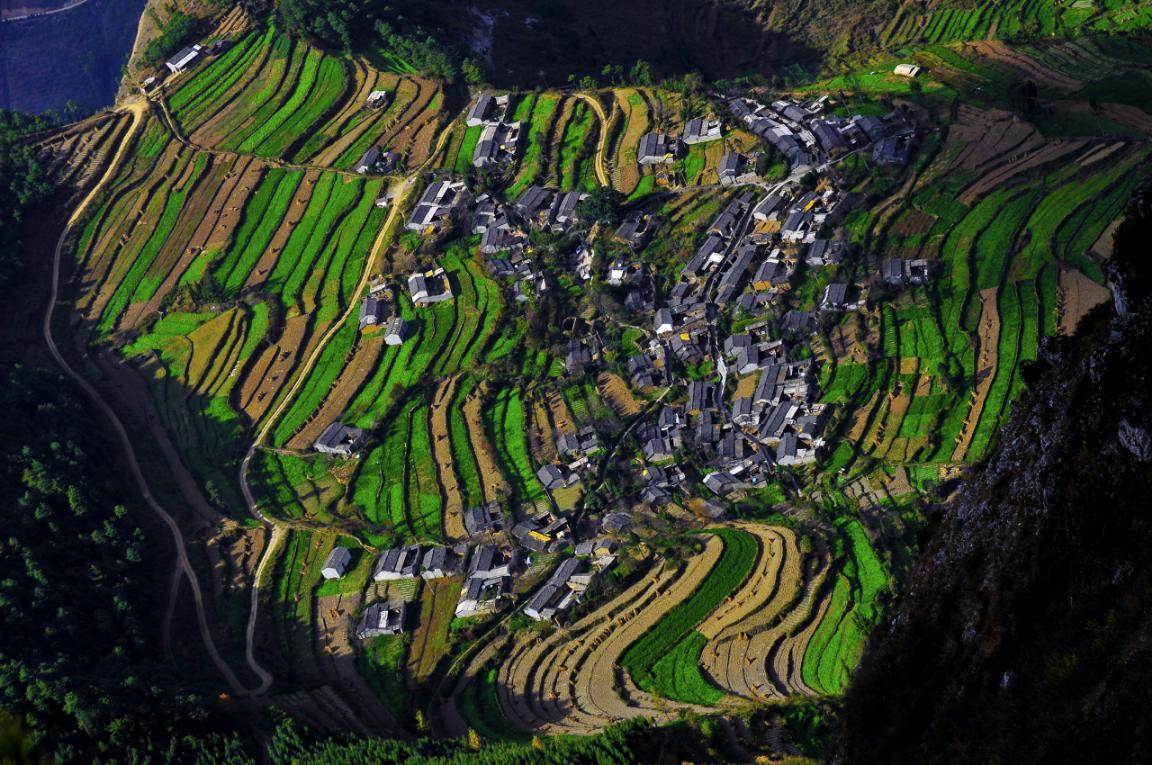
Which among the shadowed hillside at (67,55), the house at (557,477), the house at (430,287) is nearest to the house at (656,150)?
the house at (430,287)

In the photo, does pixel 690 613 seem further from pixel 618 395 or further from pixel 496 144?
pixel 496 144

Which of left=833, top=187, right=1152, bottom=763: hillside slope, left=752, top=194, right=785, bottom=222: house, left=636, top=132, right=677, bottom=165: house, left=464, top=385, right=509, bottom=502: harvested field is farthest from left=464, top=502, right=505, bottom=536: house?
left=833, top=187, right=1152, bottom=763: hillside slope

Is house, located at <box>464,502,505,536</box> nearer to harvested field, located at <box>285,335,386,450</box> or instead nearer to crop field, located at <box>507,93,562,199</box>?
harvested field, located at <box>285,335,386,450</box>

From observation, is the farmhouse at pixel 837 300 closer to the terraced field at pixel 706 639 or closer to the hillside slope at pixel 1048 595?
the terraced field at pixel 706 639

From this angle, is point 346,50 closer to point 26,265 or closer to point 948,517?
point 26,265

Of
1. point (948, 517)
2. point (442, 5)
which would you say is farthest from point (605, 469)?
point (442, 5)

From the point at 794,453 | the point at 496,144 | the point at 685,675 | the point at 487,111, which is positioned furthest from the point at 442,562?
the point at 487,111
